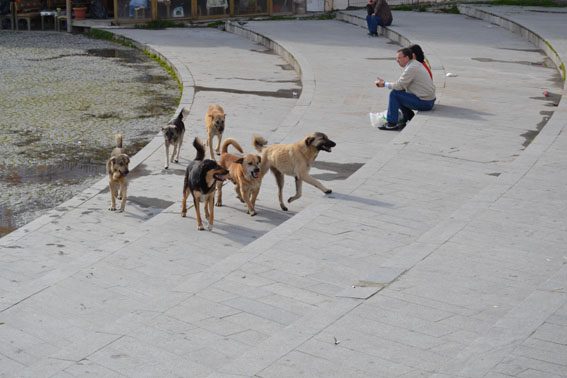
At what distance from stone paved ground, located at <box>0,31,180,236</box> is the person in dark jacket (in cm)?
664

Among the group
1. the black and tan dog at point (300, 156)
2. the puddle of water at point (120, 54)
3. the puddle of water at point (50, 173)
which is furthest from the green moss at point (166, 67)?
the black and tan dog at point (300, 156)

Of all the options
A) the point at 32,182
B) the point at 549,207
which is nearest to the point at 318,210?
the point at 549,207

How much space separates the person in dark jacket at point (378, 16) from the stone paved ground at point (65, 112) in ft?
21.8

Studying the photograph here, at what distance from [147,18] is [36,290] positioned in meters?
18.9

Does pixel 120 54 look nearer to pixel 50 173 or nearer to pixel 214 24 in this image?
pixel 214 24

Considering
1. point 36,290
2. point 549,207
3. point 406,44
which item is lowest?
point 36,290

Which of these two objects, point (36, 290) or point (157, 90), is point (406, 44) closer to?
point (157, 90)

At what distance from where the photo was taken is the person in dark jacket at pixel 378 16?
22.7 m

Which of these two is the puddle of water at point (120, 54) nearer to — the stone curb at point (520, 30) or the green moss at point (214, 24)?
the green moss at point (214, 24)

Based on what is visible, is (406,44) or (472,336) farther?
(406,44)

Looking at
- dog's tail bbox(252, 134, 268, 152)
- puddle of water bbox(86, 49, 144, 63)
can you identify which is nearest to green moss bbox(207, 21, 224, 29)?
puddle of water bbox(86, 49, 144, 63)

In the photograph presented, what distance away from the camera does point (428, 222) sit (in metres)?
8.31

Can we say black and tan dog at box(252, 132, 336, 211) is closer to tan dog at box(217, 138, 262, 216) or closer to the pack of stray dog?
the pack of stray dog

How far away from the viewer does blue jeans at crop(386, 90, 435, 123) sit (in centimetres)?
1293
